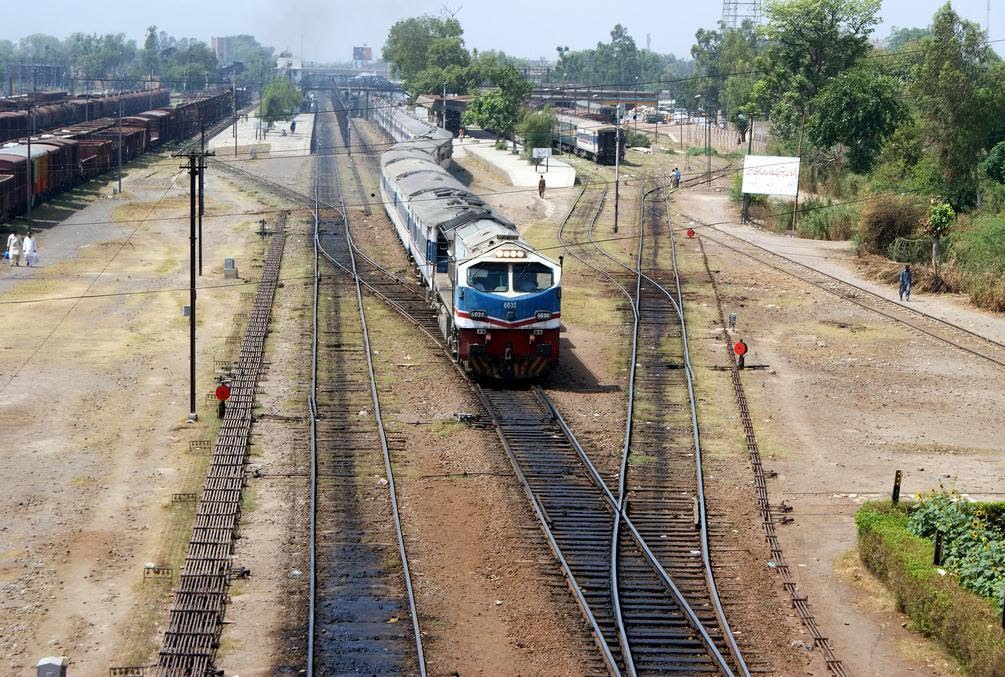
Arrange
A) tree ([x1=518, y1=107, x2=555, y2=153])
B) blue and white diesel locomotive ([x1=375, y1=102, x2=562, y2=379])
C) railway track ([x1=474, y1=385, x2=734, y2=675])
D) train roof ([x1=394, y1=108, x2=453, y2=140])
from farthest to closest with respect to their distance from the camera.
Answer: tree ([x1=518, y1=107, x2=555, y2=153]), train roof ([x1=394, y1=108, x2=453, y2=140]), blue and white diesel locomotive ([x1=375, y1=102, x2=562, y2=379]), railway track ([x1=474, y1=385, x2=734, y2=675])

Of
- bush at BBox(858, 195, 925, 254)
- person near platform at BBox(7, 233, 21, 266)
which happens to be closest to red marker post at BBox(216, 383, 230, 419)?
person near platform at BBox(7, 233, 21, 266)

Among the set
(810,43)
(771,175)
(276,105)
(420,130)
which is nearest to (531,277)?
(771,175)

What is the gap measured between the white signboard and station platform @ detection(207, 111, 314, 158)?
43040 millimetres

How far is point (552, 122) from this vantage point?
88.5 metres

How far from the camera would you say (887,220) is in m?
46.3

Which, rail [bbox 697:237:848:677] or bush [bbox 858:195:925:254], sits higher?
bush [bbox 858:195:925:254]

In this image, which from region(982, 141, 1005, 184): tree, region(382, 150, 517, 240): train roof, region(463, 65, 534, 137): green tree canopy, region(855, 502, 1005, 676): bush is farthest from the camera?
region(463, 65, 534, 137): green tree canopy

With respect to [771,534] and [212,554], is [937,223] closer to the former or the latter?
[771,534]

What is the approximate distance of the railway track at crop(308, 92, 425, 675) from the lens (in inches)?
568

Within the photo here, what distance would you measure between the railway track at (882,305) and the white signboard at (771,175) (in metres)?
4.03

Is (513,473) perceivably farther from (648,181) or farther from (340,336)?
(648,181)

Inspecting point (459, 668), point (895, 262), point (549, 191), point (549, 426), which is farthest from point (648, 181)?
point (459, 668)

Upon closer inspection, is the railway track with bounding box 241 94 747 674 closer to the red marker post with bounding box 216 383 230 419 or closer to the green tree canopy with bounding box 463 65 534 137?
the red marker post with bounding box 216 383 230 419

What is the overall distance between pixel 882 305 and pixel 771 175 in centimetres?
1887
